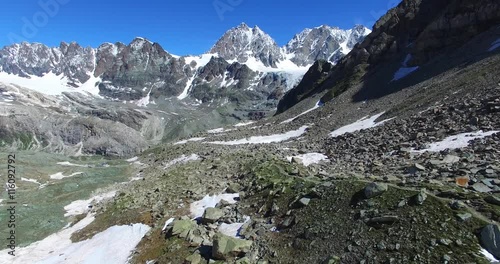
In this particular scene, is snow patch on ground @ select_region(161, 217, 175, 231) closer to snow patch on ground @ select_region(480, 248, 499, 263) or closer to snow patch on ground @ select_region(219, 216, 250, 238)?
snow patch on ground @ select_region(219, 216, 250, 238)

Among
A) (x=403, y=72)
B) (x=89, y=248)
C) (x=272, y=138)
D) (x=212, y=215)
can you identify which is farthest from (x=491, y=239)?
(x=403, y=72)

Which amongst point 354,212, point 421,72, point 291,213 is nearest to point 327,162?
point 291,213

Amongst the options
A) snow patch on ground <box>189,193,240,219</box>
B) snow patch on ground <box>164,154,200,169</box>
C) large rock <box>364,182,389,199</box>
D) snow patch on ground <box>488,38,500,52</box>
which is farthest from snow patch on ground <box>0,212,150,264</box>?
snow patch on ground <box>488,38,500,52</box>

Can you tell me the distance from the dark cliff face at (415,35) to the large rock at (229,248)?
62394 millimetres

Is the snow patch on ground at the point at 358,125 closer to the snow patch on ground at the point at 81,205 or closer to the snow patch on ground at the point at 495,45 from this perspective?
the snow patch on ground at the point at 495,45

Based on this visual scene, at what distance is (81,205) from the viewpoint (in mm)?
38688

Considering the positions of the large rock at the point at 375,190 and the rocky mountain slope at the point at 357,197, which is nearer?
the rocky mountain slope at the point at 357,197

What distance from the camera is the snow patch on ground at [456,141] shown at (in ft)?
83.9

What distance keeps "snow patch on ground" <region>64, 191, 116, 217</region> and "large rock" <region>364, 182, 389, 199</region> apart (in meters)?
30.2

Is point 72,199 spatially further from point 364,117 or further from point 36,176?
point 364,117

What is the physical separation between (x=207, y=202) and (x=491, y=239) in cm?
1917

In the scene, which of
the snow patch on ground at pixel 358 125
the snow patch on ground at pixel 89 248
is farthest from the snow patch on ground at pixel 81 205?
the snow patch on ground at pixel 358 125

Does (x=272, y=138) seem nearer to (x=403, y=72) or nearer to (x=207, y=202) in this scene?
(x=403, y=72)

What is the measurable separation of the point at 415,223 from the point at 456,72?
1961 inches
